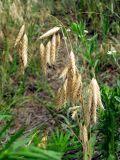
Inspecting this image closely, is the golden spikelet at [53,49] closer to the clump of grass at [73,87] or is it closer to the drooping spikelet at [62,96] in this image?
the clump of grass at [73,87]

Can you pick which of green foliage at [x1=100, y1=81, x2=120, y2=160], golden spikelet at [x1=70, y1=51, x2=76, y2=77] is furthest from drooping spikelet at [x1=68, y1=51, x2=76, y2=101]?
green foliage at [x1=100, y1=81, x2=120, y2=160]

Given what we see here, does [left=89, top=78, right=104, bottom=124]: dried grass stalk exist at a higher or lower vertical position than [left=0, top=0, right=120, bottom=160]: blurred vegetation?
higher

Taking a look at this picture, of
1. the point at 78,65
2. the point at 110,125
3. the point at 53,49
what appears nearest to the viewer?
the point at 53,49

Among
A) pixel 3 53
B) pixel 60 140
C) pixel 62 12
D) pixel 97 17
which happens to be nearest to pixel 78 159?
pixel 60 140

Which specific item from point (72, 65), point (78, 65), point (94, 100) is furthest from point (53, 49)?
point (78, 65)

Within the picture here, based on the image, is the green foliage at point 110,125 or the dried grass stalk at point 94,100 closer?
the dried grass stalk at point 94,100

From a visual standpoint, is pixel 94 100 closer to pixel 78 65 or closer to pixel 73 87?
pixel 73 87

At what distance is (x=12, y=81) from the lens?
340 cm

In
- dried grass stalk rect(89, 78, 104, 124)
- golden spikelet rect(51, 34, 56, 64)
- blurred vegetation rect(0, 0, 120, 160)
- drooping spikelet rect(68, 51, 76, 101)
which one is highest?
golden spikelet rect(51, 34, 56, 64)

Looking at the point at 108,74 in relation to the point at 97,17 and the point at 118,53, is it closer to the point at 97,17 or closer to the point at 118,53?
the point at 118,53

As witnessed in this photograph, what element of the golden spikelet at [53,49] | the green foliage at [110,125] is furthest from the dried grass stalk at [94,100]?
the green foliage at [110,125]

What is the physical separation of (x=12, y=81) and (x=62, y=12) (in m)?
1.12

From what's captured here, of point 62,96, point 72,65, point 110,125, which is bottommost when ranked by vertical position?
point 110,125

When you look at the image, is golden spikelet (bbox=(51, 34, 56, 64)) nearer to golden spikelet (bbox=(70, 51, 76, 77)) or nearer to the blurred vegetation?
golden spikelet (bbox=(70, 51, 76, 77))
